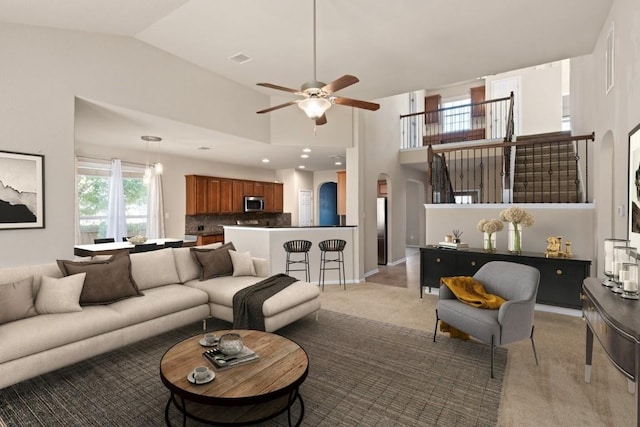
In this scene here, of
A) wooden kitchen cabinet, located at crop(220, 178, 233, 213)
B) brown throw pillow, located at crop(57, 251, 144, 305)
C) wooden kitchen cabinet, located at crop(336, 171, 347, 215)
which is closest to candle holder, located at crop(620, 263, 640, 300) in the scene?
brown throw pillow, located at crop(57, 251, 144, 305)

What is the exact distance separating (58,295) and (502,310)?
384 cm

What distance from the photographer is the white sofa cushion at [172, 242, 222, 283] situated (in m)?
4.13

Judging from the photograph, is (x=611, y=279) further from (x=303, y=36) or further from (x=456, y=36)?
(x=303, y=36)

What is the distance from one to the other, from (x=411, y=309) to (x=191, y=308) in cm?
283

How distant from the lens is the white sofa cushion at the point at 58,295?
113 inches

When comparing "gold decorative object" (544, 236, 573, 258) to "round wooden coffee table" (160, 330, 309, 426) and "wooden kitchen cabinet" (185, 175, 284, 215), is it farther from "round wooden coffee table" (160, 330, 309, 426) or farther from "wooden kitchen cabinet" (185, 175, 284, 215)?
"wooden kitchen cabinet" (185, 175, 284, 215)

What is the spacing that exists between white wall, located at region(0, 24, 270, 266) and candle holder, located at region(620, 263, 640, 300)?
16.3 feet

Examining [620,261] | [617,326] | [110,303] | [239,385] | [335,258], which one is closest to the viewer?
[617,326]

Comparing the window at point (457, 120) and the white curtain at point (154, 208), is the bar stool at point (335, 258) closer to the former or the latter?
the white curtain at point (154, 208)

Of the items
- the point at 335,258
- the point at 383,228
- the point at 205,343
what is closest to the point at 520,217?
the point at 335,258

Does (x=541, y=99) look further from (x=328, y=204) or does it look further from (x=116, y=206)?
(x=116, y=206)

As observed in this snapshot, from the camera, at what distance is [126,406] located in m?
2.31

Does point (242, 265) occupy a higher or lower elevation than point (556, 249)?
lower

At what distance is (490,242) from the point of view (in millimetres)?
4746
